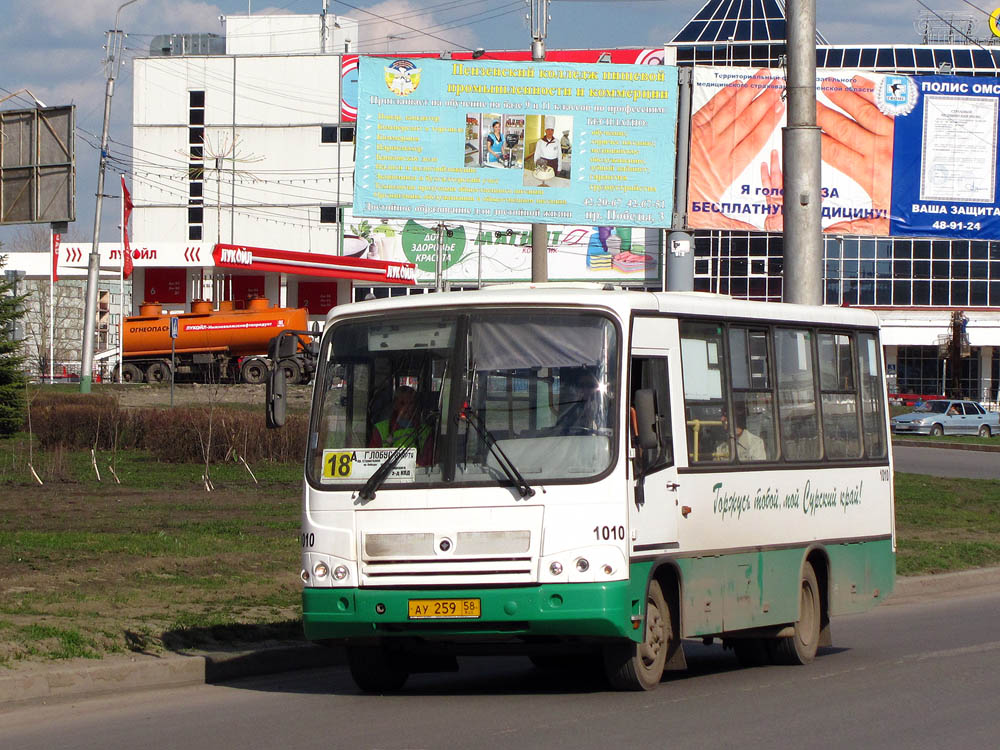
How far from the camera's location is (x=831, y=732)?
8219 millimetres

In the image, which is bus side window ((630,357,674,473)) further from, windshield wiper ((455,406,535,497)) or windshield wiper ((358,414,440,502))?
windshield wiper ((358,414,440,502))

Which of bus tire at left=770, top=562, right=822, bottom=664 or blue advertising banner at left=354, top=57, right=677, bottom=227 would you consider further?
blue advertising banner at left=354, top=57, right=677, bottom=227

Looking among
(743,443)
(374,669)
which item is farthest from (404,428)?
(743,443)

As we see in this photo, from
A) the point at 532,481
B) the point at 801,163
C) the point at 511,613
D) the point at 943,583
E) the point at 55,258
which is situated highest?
the point at 55,258

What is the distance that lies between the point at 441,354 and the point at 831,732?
10.9 ft

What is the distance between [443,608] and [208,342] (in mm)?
51453

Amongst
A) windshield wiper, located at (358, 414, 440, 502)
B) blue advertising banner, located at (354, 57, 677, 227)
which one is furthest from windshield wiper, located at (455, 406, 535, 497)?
blue advertising banner, located at (354, 57, 677, 227)

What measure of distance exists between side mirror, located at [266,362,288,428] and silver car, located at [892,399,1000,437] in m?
49.5

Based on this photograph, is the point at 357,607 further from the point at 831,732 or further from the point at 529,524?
the point at 831,732

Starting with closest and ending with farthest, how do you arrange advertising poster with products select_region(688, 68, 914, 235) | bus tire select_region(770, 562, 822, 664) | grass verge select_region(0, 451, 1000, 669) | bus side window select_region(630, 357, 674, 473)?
bus side window select_region(630, 357, 674, 473) → grass verge select_region(0, 451, 1000, 669) → bus tire select_region(770, 562, 822, 664) → advertising poster with products select_region(688, 68, 914, 235)

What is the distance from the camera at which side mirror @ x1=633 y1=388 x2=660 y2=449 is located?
909cm

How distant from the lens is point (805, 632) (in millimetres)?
11688

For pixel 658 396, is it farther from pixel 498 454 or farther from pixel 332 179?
pixel 332 179

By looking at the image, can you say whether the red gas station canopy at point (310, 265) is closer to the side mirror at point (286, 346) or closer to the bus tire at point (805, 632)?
the bus tire at point (805, 632)
